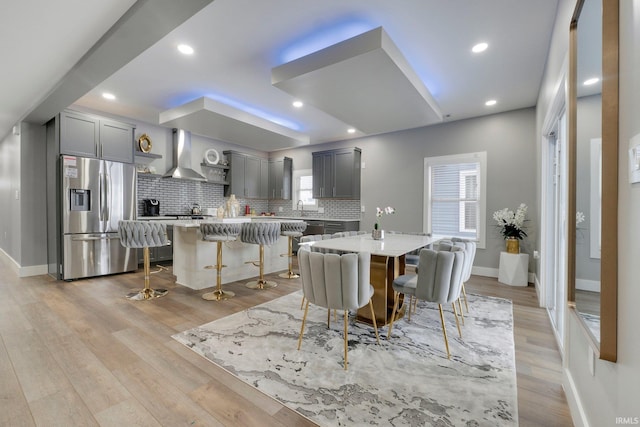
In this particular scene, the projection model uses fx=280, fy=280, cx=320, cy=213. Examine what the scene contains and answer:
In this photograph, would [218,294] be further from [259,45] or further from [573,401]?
[573,401]

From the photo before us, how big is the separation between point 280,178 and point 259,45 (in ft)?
15.6

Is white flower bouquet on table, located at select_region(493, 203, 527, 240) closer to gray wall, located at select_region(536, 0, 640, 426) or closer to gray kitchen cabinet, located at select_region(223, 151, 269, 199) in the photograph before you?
gray wall, located at select_region(536, 0, 640, 426)

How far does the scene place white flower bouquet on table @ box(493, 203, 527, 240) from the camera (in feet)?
14.1

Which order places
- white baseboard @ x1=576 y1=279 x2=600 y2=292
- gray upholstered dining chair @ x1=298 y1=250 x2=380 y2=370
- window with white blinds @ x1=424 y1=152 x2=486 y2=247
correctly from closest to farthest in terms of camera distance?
white baseboard @ x1=576 y1=279 x2=600 y2=292, gray upholstered dining chair @ x1=298 y1=250 x2=380 y2=370, window with white blinds @ x1=424 y1=152 x2=486 y2=247

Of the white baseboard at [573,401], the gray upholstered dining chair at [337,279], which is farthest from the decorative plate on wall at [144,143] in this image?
the white baseboard at [573,401]

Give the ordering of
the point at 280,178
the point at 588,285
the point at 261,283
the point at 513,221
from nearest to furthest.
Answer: the point at 588,285 → the point at 261,283 → the point at 513,221 → the point at 280,178

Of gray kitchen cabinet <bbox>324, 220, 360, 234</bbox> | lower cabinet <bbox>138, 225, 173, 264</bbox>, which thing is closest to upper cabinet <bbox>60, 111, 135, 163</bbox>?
lower cabinet <bbox>138, 225, 173, 264</bbox>

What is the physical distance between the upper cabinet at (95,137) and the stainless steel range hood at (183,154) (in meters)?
0.97

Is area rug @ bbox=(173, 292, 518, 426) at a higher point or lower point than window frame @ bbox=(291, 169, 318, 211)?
lower

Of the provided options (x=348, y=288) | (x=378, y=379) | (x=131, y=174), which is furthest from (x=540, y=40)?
(x=131, y=174)

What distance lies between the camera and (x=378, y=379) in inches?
73.5

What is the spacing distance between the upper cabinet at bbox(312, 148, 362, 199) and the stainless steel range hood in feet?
8.63

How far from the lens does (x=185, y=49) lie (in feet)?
9.74

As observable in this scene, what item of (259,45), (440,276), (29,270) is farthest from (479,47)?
(29,270)
